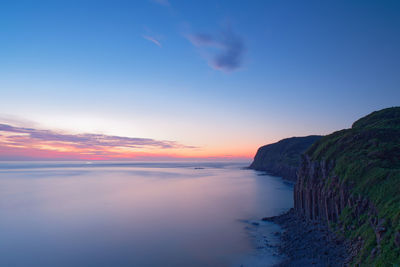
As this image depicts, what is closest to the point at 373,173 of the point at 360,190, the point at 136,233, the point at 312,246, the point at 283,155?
the point at 360,190

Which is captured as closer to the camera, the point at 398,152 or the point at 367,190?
the point at 367,190

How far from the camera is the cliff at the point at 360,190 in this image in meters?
17.8

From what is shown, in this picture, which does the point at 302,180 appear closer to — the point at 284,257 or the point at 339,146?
the point at 339,146

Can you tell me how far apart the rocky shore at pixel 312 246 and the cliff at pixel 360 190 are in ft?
3.90

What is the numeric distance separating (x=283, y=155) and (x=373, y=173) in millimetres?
136205

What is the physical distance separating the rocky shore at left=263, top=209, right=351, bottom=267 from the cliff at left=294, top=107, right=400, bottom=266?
1.19 metres

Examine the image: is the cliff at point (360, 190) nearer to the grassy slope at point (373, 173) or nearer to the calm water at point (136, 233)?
the grassy slope at point (373, 173)

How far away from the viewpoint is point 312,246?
87.9 ft

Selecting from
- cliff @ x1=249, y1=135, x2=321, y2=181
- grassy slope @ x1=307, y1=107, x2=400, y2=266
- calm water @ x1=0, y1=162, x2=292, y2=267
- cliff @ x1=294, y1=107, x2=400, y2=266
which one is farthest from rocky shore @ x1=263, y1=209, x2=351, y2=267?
cliff @ x1=249, y1=135, x2=321, y2=181

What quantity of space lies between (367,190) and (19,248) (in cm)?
Answer: 4660

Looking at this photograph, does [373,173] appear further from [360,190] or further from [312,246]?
[312,246]

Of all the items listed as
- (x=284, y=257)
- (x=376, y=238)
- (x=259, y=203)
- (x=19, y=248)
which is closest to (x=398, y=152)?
(x=376, y=238)

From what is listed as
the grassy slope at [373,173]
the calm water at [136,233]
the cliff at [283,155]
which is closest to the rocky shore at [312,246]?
the grassy slope at [373,173]

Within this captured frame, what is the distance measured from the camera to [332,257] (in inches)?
902
